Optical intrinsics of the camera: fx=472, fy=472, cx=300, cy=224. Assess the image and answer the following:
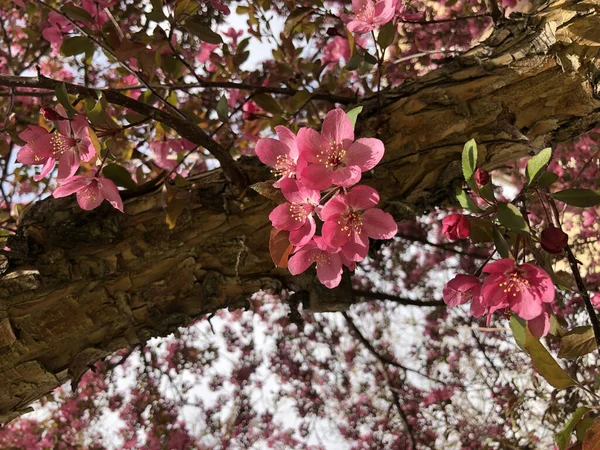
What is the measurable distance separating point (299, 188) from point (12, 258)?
2.77 feet

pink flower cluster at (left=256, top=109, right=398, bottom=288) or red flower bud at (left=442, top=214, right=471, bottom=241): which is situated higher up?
pink flower cluster at (left=256, top=109, right=398, bottom=288)

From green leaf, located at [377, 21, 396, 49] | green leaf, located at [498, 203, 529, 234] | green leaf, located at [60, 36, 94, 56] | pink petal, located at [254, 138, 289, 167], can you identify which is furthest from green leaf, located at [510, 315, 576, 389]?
green leaf, located at [60, 36, 94, 56]

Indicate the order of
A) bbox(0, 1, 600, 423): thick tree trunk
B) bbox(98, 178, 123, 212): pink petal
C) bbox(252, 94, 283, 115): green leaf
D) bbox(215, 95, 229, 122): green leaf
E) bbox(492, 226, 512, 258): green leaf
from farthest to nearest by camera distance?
bbox(252, 94, 283, 115): green leaf < bbox(215, 95, 229, 122): green leaf < bbox(0, 1, 600, 423): thick tree trunk < bbox(98, 178, 123, 212): pink petal < bbox(492, 226, 512, 258): green leaf

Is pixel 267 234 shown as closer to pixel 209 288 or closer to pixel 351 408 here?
pixel 209 288

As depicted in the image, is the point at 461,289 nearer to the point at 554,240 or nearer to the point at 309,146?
the point at 554,240

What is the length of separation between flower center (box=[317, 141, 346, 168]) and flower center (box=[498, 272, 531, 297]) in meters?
0.39

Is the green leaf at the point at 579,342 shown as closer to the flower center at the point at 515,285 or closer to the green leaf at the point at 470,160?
the flower center at the point at 515,285

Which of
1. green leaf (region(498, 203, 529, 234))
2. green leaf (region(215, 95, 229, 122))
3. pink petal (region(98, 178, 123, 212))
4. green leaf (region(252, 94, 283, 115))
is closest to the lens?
green leaf (region(498, 203, 529, 234))

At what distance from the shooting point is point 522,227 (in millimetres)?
804

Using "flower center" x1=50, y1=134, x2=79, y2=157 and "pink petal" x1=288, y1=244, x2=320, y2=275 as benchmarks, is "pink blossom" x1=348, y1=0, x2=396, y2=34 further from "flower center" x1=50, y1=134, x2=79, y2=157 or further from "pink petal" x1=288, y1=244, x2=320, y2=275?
"flower center" x1=50, y1=134, x2=79, y2=157

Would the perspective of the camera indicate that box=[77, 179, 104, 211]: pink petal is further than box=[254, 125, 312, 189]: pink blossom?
Yes

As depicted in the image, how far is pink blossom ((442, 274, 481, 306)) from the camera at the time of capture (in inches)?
39.4

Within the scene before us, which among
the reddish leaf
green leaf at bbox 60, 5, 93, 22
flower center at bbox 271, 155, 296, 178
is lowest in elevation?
the reddish leaf

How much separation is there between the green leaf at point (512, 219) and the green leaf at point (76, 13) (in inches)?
54.8
